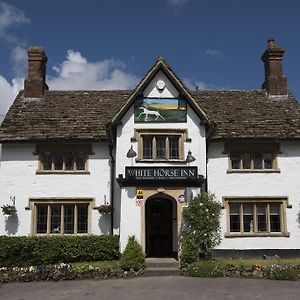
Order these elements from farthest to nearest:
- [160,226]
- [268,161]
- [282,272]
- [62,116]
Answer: [62,116], [268,161], [160,226], [282,272]

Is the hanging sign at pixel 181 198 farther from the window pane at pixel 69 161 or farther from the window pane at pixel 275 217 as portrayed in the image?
the window pane at pixel 69 161

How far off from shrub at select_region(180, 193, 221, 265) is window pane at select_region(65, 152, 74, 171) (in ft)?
20.9

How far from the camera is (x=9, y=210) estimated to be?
19.6 metres

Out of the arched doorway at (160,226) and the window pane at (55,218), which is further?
the window pane at (55,218)

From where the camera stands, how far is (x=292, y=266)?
15922 millimetres

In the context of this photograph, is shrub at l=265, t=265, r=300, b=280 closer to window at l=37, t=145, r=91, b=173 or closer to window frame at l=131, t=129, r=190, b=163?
window frame at l=131, t=129, r=190, b=163

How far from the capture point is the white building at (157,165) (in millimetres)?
19234

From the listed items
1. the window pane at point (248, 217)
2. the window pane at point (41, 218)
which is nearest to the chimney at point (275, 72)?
the window pane at point (248, 217)

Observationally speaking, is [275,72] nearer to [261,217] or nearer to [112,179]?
[261,217]

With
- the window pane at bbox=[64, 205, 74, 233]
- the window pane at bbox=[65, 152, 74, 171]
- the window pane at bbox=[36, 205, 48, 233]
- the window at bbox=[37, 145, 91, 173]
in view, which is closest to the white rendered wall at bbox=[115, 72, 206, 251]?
the window at bbox=[37, 145, 91, 173]

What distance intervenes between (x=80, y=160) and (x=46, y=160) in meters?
1.68

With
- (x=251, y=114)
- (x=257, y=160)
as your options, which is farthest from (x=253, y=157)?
(x=251, y=114)

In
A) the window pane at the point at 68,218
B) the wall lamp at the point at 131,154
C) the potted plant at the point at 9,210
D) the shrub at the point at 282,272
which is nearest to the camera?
the shrub at the point at 282,272

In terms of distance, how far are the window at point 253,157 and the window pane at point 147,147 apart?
4.04 metres
